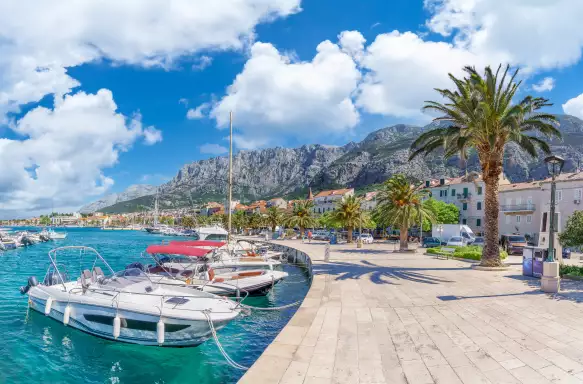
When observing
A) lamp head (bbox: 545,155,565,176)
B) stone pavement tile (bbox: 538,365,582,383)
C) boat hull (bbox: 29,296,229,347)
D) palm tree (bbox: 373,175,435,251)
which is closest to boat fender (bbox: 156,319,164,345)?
boat hull (bbox: 29,296,229,347)

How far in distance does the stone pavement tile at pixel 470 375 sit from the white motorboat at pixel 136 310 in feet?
24.5

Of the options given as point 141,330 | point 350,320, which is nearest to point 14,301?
point 141,330

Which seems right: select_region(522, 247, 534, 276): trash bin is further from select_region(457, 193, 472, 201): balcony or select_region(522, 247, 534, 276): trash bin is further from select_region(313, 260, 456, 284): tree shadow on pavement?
select_region(457, 193, 472, 201): balcony

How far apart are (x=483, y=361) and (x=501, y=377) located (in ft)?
2.41

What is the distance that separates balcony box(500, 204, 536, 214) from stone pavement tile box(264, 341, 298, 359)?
6175cm

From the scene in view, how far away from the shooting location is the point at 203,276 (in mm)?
20562

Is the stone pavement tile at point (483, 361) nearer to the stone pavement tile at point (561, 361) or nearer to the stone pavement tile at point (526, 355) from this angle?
the stone pavement tile at point (526, 355)

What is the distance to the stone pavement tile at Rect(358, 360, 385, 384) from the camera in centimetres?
605

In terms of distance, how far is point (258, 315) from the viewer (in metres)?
17.6

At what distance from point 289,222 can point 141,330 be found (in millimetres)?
56258

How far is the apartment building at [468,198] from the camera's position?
66562 mm

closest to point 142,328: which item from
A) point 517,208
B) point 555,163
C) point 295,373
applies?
point 295,373

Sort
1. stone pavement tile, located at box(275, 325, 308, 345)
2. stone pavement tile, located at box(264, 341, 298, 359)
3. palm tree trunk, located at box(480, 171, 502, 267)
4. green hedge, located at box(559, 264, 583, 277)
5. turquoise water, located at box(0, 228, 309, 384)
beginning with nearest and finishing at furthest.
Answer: stone pavement tile, located at box(264, 341, 298, 359)
stone pavement tile, located at box(275, 325, 308, 345)
turquoise water, located at box(0, 228, 309, 384)
green hedge, located at box(559, 264, 583, 277)
palm tree trunk, located at box(480, 171, 502, 267)

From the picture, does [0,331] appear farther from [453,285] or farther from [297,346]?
[453,285]
